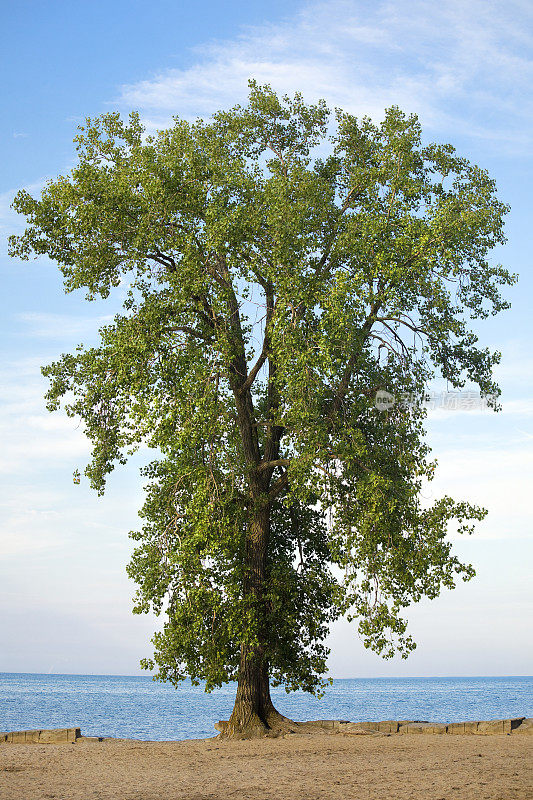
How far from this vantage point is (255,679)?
17.3 m

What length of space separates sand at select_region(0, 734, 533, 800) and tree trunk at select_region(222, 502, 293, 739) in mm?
635

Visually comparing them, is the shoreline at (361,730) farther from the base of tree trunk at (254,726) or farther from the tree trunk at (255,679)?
the tree trunk at (255,679)

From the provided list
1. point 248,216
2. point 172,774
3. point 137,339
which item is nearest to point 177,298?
point 137,339

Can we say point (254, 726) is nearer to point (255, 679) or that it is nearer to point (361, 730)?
point (255, 679)

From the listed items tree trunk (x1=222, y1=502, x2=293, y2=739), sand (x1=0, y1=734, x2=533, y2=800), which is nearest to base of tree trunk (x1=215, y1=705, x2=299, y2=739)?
tree trunk (x1=222, y1=502, x2=293, y2=739)

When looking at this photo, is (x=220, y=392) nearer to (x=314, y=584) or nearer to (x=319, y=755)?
(x=314, y=584)

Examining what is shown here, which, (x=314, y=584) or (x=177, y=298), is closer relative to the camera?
(x=177, y=298)

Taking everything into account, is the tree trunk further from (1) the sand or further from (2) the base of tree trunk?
(1) the sand

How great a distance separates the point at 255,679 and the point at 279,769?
168 inches

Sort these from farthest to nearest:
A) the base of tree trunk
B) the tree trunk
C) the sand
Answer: the tree trunk
the base of tree trunk
the sand

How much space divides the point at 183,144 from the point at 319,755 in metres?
13.0

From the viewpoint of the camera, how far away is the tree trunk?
17.0 meters

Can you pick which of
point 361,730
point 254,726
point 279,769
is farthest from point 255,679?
point 279,769

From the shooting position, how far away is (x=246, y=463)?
18.2m
